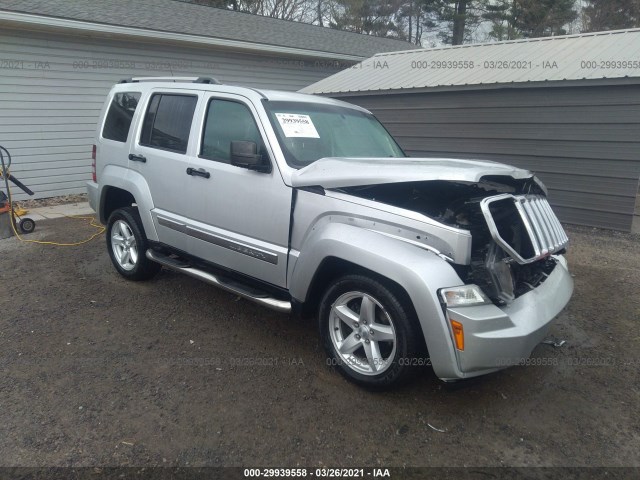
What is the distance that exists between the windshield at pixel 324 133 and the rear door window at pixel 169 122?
90 cm

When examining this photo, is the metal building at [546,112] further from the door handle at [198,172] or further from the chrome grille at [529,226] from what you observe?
the door handle at [198,172]

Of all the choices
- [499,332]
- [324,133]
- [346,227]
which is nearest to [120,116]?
[324,133]

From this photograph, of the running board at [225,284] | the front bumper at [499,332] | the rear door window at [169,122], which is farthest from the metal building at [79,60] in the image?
the front bumper at [499,332]

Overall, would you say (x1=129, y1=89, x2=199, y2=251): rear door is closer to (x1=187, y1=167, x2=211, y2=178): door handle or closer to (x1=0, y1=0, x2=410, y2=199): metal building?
(x1=187, y1=167, x2=211, y2=178): door handle

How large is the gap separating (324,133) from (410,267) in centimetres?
176

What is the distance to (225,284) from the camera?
3.99m

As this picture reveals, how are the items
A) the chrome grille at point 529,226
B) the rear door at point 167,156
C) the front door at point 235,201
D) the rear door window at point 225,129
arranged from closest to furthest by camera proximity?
the chrome grille at point 529,226 < the front door at point 235,201 < the rear door window at point 225,129 < the rear door at point 167,156

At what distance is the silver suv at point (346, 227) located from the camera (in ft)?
9.37

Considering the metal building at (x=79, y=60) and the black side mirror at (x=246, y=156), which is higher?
the metal building at (x=79, y=60)

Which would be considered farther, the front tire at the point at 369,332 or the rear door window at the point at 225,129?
the rear door window at the point at 225,129

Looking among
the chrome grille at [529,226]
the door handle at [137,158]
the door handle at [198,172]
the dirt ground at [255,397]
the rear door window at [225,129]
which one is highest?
the rear door window at [225,129]

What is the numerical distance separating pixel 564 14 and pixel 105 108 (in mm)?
29433

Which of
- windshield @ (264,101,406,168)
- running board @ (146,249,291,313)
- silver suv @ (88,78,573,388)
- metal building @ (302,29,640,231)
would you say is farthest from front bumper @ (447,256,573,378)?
metal building @ (302,29,640,231)

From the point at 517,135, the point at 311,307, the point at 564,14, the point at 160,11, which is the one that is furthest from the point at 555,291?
the point at 564,14
